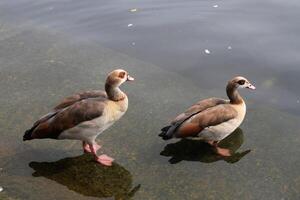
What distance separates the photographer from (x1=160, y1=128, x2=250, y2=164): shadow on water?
638 centimetres

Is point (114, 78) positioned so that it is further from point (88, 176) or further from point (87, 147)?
point (88, 176)

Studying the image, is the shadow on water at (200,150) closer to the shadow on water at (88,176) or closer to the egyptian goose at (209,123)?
the egyptian goose at (209,123)

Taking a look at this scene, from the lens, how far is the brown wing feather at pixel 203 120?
20.6ft

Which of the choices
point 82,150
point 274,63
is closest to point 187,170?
point 82,150

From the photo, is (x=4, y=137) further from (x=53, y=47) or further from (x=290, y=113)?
(x=290, y=113)

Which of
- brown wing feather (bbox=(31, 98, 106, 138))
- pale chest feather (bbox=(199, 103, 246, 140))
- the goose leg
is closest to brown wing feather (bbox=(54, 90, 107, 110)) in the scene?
brown wing feather (bbox=(31, 98, 106, 138))

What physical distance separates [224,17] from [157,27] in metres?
1.48

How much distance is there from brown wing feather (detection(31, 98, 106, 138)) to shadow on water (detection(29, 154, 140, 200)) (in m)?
0.44

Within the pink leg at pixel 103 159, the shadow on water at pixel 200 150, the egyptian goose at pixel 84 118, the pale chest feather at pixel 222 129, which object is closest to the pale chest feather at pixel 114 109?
the egyptian goose at pixel 84 118

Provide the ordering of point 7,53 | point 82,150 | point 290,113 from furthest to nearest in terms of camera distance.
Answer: point 7,53 → point 290,113 → point 82,150

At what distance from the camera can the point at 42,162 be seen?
635 centimetres

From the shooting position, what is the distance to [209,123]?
6.30 m

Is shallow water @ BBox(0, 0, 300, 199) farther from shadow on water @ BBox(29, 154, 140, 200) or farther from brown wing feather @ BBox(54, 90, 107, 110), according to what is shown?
brown wing feather @ BBox(54, 90, 107, 110)

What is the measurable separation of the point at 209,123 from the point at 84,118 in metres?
1.66
